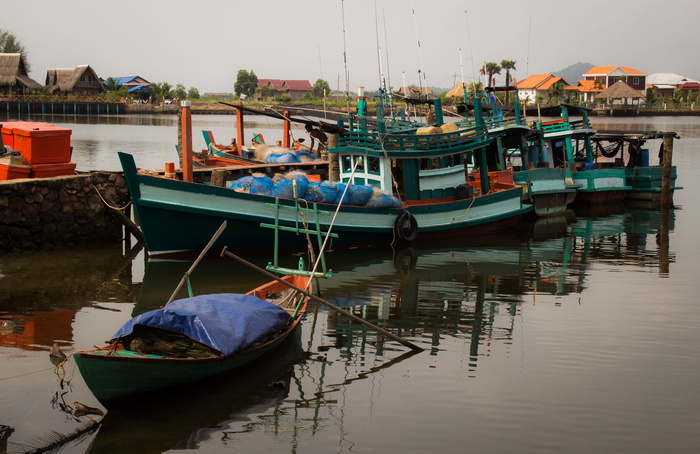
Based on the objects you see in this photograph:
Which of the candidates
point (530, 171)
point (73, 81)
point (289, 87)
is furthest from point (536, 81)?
point (530, 171)

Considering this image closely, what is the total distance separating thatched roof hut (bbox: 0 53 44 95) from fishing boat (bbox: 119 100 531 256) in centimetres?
6811

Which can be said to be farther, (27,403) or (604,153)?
(604,153)

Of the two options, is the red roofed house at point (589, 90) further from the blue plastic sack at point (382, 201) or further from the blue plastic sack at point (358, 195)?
the blue plastic sack at point (358, 195)

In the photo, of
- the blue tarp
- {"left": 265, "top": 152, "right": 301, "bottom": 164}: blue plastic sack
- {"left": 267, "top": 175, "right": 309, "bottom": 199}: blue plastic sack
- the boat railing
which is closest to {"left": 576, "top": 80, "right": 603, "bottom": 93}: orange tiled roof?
{"left": 265, "top": 152, "right": 301, "bottom": 164}: blue plastic sack

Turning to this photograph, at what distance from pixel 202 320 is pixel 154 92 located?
10770 centimetres

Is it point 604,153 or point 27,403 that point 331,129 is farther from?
point 604,153

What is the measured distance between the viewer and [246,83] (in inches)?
5664

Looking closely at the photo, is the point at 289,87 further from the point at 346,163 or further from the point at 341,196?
the point at 341,196

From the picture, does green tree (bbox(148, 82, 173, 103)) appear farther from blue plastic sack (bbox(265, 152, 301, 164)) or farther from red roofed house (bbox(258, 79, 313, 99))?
blue plastic sack (bbox(265, 152, 301, 164))

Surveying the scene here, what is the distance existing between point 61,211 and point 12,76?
68.7m

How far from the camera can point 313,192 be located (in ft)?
55.7

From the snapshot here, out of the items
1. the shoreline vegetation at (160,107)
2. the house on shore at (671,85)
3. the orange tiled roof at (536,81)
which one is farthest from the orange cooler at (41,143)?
the house on shore at (671,85)

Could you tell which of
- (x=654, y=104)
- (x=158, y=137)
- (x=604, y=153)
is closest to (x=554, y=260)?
(x=604, y=153)

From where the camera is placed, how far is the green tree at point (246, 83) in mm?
143375
